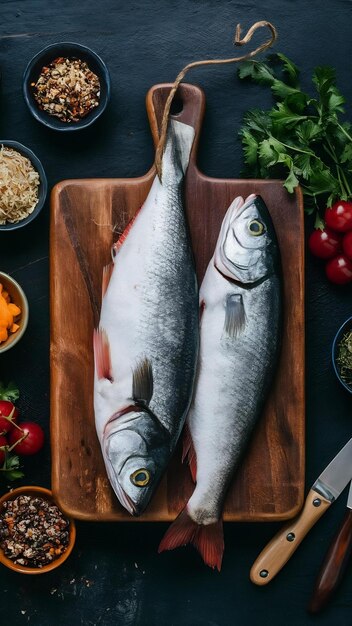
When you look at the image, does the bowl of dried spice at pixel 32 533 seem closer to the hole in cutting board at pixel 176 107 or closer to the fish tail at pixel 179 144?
the fish tail at pixel 179 144

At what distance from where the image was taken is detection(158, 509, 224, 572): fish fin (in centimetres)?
274

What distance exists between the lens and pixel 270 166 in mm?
2834

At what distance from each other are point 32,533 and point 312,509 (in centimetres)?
95

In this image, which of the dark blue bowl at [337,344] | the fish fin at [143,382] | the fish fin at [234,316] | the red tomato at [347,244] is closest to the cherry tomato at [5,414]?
the fish fin at [143,382]

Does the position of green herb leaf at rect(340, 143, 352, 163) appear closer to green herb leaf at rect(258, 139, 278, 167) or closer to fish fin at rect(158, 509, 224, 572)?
green herb leaf at rect(258, 139, 278, 167)

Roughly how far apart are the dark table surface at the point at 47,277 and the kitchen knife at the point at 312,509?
0.08 m

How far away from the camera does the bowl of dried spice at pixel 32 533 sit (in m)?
2.79

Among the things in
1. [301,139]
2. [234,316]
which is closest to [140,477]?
[234,316]

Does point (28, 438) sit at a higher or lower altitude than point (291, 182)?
lower

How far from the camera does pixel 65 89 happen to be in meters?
2.84

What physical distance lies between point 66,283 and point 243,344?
0.62 m

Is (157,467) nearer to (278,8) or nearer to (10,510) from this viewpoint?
(10,510)

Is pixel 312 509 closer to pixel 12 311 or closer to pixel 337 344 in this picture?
pixel 337 344

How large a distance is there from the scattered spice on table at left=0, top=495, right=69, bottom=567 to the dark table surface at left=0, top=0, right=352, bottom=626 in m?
0.14
